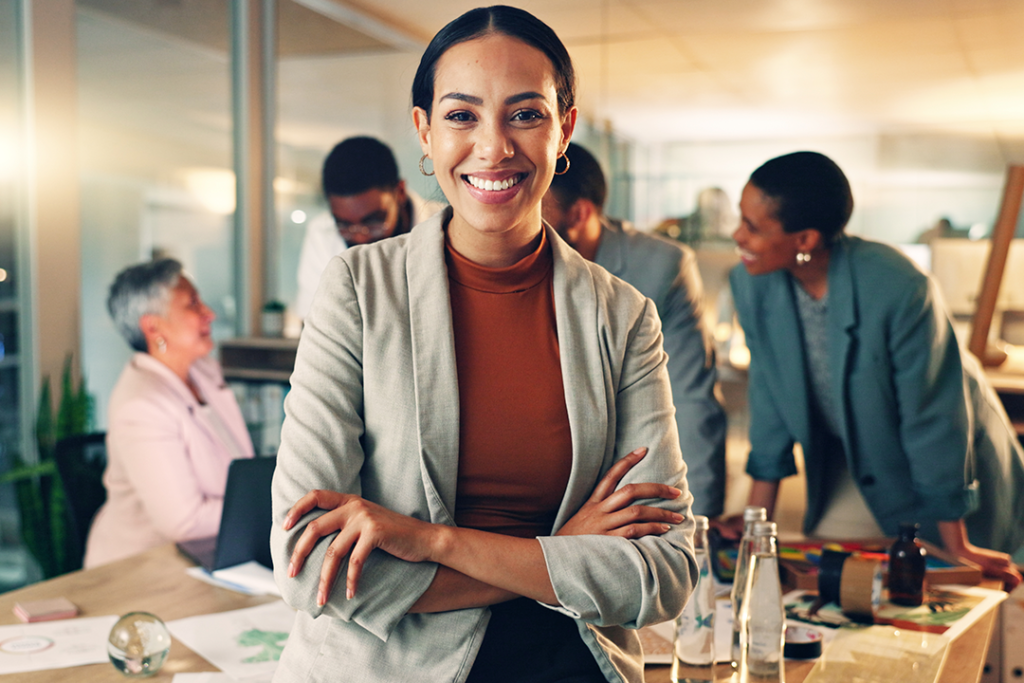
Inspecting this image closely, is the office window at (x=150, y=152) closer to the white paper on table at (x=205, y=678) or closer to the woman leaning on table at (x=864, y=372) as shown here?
the white paper on table at (x=205, y=678)

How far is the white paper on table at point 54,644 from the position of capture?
4.32 feet

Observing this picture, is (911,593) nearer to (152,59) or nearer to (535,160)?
(535,160)

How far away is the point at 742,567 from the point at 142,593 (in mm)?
1100

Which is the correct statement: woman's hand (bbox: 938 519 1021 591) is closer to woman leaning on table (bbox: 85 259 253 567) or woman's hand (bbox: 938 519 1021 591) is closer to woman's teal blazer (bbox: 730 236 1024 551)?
woman's teal blazer (bbox: 730 236 1024 551)

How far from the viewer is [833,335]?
209cm

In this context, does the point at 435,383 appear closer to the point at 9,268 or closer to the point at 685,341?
the point at 685,341

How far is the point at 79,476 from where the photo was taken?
240 cm

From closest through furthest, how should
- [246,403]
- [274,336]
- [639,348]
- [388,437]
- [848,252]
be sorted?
[388,437] < [639,348] < [848,252] < [246,403] < [274,336]

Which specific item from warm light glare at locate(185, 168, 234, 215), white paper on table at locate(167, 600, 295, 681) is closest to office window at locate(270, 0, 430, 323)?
warm light glare at locate(185, 168, 234, 215)

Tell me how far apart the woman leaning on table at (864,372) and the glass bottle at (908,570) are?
1.19 ft

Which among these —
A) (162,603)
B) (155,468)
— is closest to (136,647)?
(162,603)

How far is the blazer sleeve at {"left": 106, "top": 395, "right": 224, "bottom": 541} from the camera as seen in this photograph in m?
2.31

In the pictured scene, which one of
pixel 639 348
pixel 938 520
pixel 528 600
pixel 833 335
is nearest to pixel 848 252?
pixel 833 335

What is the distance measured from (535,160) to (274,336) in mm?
3599
